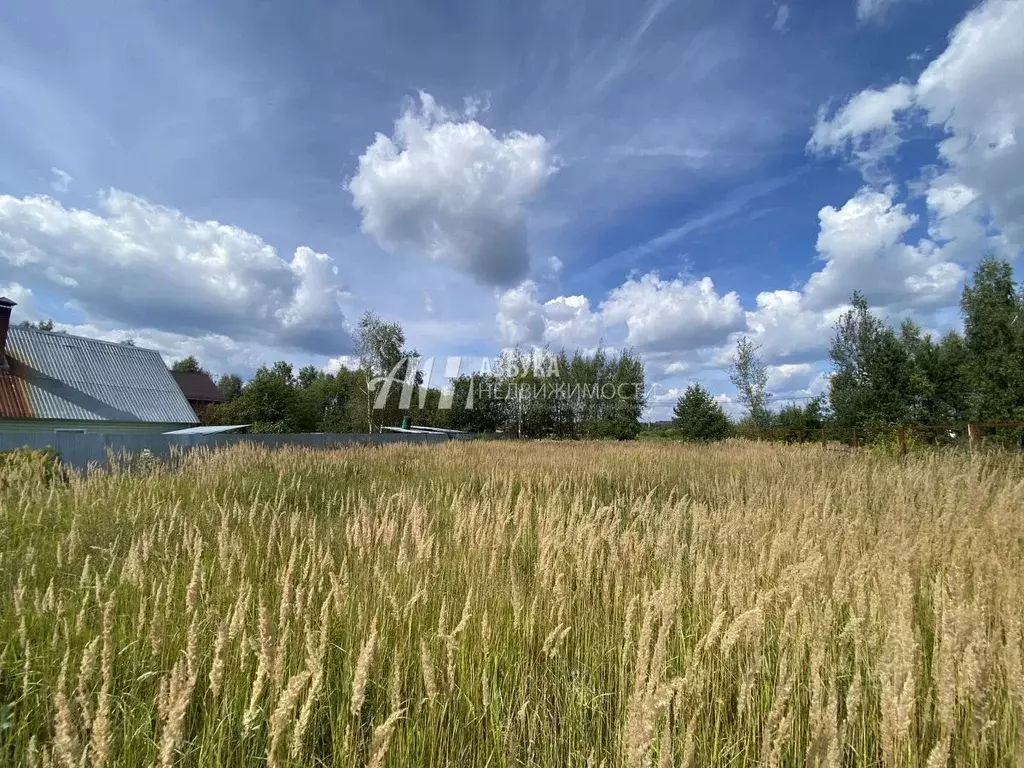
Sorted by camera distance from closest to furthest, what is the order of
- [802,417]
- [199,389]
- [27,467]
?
1. [27,467]
2. [802,417]
3. [199,389]

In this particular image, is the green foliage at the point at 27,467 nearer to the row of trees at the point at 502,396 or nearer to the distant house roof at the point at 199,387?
the row of trees at the point at 502,396

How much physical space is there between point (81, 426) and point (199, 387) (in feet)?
109

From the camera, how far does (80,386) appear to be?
22906mm

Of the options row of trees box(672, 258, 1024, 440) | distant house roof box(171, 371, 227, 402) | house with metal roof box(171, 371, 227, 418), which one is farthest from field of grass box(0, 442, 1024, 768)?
distant house roof box(171, 371, 227, 402)

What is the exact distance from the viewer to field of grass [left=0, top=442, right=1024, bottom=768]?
4.18 feet

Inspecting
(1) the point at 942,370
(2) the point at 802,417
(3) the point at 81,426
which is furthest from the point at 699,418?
(3) the point at 81,426

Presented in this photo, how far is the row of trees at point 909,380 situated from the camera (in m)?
19.7

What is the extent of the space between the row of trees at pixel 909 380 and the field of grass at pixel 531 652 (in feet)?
62.9

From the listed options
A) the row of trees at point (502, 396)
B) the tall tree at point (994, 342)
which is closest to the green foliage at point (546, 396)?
the row of trees at point (502, 396)

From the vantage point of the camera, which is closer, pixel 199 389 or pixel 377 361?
pixel 377 361

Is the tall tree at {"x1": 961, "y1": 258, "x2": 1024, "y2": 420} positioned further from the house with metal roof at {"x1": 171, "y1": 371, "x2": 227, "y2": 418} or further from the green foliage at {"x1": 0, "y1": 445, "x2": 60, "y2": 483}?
the house with metal roof at {"x1": 171, "y1": 371, "x2": 227, "y2": 418}

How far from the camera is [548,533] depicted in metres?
2.63

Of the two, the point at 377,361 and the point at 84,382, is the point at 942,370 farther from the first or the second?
the point at 84,382

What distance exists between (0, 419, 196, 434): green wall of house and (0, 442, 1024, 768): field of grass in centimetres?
2124
